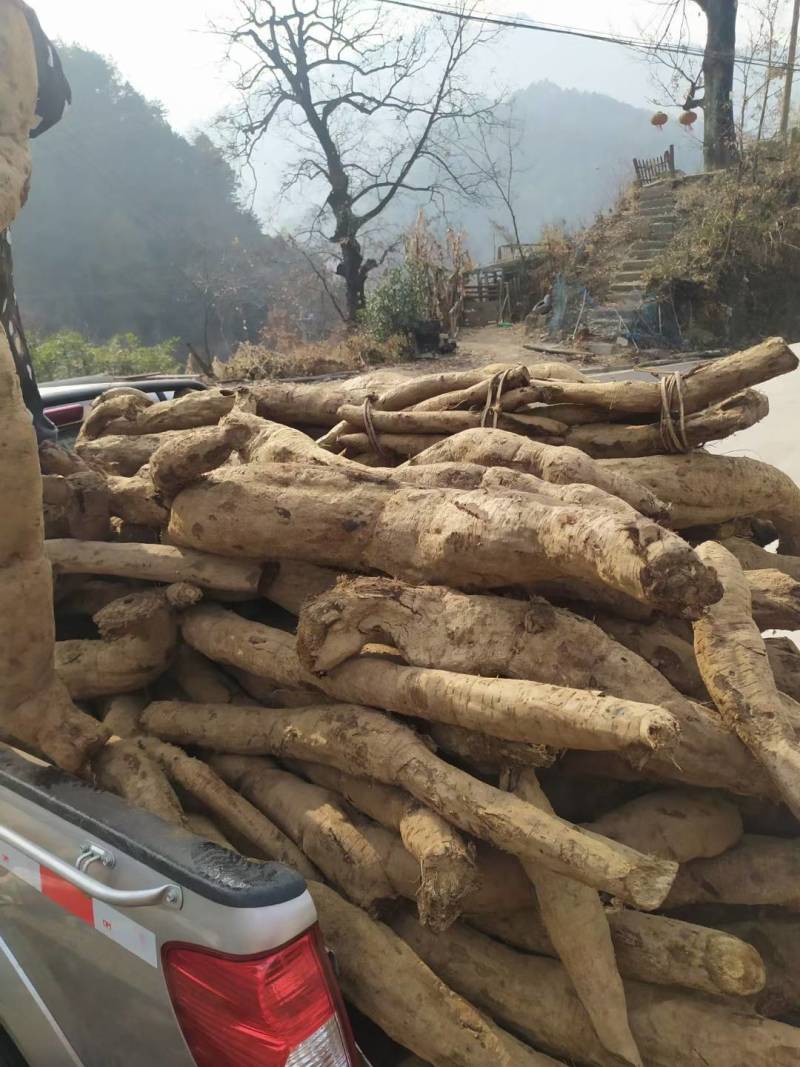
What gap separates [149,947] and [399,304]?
Answer: 1822cm

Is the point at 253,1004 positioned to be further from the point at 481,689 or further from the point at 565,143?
the point at 565,143

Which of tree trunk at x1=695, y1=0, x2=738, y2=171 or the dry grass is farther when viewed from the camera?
tree trunk at x1=695, y1=0, x2=738, y2=171

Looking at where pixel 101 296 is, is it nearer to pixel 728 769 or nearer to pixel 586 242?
pixel 586 242

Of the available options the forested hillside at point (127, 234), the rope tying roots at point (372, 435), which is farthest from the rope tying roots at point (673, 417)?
the forested hillside at point (127, 234)

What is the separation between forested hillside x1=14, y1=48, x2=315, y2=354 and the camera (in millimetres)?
32156

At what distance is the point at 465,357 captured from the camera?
684 inches

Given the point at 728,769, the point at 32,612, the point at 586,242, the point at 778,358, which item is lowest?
the point at 728,769

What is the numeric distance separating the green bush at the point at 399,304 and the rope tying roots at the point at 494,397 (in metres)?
16.0

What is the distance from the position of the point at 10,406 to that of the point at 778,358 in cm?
196

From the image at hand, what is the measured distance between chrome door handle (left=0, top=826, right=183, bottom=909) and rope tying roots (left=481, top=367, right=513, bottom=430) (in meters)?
1.68

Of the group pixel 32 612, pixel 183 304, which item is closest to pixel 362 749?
pixel 32 612

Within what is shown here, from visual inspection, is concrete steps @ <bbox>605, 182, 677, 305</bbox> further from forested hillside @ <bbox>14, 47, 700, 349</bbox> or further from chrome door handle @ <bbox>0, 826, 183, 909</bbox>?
chrome door handle @ <bbox>0, 826, 183, 909</bbox>

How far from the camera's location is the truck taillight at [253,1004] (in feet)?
3.62

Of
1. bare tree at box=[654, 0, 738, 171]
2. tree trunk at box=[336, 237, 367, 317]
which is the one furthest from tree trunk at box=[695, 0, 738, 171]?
tree trunk at box=[336, 237, 367, 317]
